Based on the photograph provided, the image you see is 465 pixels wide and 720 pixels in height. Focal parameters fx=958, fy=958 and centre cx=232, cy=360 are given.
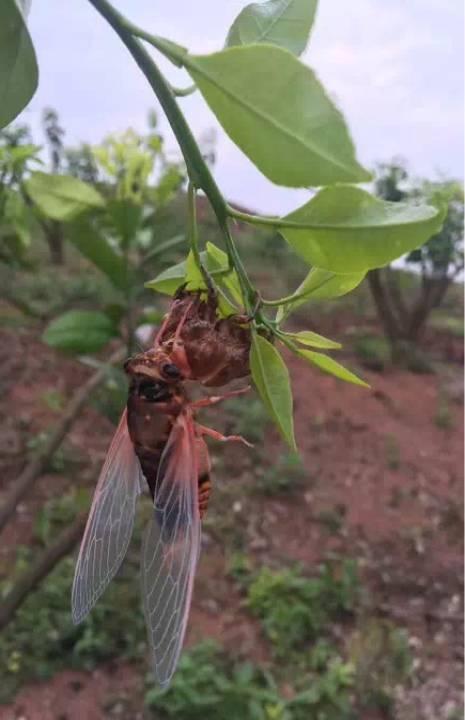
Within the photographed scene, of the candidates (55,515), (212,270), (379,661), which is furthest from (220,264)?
(55,515)

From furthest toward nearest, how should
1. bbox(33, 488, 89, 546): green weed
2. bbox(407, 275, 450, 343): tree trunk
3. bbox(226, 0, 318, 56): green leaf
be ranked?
1. bbox(407, 275, 450, 343): tree trunk
2. bbox(33, 488, 89, 546): green weed
3. bbox(226, 0, 318, 56): green leaf

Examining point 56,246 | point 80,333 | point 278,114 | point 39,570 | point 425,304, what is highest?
point 278,114

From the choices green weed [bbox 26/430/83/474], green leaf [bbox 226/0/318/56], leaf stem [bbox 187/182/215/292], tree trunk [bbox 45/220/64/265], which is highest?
green leaf [bbox 226/0/318/56]

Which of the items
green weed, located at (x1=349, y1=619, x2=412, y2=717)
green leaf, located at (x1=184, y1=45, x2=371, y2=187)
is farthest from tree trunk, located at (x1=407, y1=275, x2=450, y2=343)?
green leaf, located at (x1=184, y1=45, x2=371, y2=187)

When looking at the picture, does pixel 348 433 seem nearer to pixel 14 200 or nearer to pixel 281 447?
pixel 281 447

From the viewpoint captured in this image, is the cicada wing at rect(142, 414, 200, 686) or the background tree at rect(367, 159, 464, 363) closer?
the cicada wing at rect(142, 414, 200, 686)

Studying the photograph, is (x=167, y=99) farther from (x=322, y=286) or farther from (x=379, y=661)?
(x=379, y=661)

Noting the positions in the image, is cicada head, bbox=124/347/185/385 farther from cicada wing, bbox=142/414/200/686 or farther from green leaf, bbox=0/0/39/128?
green leaf, bbox=0/0/39/128
